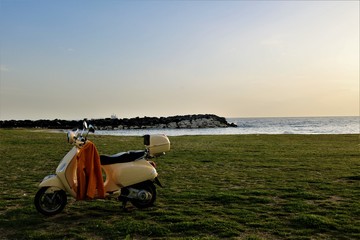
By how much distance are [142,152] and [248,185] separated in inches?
143

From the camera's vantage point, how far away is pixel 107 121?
7781 centimetres

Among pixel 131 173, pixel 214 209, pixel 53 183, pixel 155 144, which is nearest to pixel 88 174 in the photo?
pixel 53 183

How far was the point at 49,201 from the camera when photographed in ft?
20.8

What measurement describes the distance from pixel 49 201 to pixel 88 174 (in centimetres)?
87

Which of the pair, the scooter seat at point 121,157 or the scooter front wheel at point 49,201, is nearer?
the scooter front wheel at point 49,201

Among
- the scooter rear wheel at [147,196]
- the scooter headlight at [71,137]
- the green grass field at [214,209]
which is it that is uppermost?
the scooter headlight at [71,137]

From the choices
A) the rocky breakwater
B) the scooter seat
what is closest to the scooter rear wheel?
the scooter seat

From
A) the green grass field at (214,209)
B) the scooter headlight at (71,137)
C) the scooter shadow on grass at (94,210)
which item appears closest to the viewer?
the green grass field at (214,209)

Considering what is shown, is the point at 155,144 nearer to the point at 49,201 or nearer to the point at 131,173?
the point at 131,173

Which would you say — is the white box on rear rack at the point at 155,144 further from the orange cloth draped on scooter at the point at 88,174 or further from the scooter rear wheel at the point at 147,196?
the orange cloth draped on scooter at the point at 88,174

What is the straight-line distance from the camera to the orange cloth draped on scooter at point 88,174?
20.5ft

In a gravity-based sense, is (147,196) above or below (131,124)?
below

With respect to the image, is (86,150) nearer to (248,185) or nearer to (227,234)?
(227,234)

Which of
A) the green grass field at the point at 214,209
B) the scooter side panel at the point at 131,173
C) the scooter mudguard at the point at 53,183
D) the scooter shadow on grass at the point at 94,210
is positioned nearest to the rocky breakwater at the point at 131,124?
the green grass field at the point at 214,209
